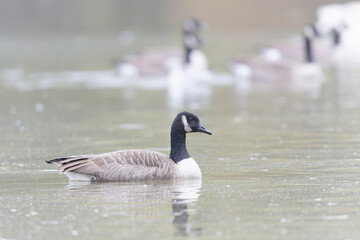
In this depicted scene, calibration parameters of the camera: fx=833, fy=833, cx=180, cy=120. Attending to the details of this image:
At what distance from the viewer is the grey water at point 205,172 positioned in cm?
764

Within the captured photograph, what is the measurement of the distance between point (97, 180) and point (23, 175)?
120 cm

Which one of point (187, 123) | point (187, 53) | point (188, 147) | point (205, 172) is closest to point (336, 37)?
point (187, 53)

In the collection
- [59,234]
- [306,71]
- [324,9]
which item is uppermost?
[324,9]

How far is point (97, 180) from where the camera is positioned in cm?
1008

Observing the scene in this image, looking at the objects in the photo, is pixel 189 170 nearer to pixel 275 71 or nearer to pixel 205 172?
pixel 205 172

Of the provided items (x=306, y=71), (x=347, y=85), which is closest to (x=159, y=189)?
(x=347, y=85)

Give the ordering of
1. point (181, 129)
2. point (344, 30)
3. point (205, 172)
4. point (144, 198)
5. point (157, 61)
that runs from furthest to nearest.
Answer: point (344, 30), point (157, 61), point (205, 172), point (181, 129), point (144, 198)

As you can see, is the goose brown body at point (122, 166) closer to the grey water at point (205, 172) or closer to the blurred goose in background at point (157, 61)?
the grey water at point (205, 172)

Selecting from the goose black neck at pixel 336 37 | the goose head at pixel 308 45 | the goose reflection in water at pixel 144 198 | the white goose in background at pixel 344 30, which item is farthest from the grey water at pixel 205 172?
the goose black neck at pixel 336 37

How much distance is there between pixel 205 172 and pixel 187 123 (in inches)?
27.9

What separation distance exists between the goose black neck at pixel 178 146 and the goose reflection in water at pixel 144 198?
415mm

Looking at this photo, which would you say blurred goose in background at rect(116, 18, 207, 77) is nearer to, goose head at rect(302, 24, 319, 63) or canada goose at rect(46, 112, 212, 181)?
goose head at rect(302, 24, 319, 63)

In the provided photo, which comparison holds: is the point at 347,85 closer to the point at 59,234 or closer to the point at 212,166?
the point at 212,166

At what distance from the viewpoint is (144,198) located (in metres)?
8.96
